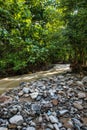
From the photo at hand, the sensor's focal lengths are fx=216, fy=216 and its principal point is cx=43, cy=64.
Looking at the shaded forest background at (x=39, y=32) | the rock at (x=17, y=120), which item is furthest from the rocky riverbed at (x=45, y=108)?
the shaded forest background at (x=39, y=32)

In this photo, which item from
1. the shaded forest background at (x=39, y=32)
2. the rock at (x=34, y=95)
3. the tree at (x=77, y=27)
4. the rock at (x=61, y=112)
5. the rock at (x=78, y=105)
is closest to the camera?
the shaded forest background at (x=39, y=32)

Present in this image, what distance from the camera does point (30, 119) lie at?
13.2 ft

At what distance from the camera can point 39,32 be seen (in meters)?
3.76

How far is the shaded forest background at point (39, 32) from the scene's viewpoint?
3.27 meters

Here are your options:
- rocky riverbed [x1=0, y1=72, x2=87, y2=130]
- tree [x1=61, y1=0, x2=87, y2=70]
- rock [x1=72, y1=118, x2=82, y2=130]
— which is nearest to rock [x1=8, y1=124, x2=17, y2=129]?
rocky riverbed [x1=0, y1=72, x2=87, y2=130]

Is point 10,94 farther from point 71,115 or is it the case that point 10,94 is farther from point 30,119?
point 71,115

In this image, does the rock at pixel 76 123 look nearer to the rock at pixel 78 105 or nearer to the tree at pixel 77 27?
the rock at pixel 78 105

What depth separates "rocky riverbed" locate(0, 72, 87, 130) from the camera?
3900 mm

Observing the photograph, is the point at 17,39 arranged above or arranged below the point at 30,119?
above

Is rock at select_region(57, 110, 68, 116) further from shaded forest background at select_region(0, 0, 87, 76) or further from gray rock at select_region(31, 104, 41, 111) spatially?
shaded forest background at select_region(0, 0, 87, 76)

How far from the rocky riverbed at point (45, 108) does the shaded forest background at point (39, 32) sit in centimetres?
82

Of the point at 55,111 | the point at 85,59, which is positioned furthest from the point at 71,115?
the point at 85,59

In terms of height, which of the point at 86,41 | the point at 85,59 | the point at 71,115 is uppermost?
the point at 86,41

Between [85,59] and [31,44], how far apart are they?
5.04 meters
